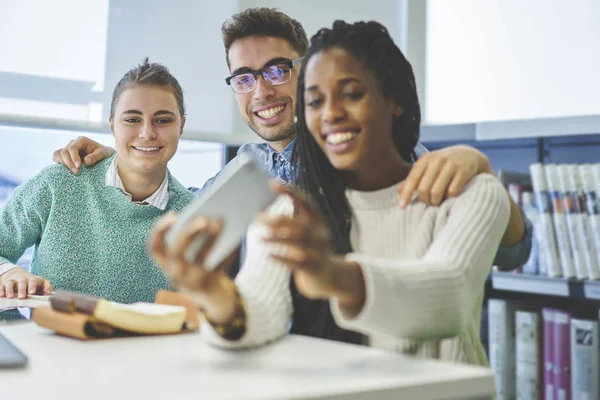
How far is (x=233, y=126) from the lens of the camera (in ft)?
9.27

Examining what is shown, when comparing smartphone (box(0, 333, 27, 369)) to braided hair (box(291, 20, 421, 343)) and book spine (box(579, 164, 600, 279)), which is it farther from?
book spine (box(579, 164, 600, 279))

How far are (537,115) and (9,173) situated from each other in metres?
1.89

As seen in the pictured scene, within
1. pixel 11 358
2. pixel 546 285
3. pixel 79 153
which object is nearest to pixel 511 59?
pixel 546 285

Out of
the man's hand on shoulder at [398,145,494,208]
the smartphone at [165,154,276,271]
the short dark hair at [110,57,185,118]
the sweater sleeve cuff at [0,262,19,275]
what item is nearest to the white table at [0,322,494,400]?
the smartphone at [165,154,276,271]

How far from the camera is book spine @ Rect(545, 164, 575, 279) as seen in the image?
6.71ft

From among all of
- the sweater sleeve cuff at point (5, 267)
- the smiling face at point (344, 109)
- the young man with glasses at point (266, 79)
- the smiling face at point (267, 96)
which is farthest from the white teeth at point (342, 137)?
the sweater sleeve cuff at point (5, 267)

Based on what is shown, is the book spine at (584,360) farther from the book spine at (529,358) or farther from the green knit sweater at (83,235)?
the green knit sweater at (83,235)

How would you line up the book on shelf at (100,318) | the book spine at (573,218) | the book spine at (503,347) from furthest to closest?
the book spine at (503,347), the book spine at (573,218), the book on shelf at (100,318)

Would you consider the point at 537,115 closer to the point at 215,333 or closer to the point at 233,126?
the point at 233,126

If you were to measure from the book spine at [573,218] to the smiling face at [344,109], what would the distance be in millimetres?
1184

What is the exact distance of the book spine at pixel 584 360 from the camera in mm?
1980

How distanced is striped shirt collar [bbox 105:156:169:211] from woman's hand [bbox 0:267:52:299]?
0.41 metres

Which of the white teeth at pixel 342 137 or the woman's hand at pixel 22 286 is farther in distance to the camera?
the woman's hand at pixel 22 286

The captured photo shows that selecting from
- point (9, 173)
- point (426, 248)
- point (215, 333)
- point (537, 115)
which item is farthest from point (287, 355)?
point (537, 115)
